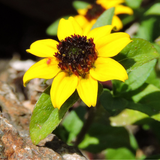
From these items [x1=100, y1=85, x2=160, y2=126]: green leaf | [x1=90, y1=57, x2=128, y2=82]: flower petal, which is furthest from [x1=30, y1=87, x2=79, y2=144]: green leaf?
[x1=100, y1=85, x2=160, y2=126]: green leaf

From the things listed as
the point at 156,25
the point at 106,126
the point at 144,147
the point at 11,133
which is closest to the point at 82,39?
the point at 11,133

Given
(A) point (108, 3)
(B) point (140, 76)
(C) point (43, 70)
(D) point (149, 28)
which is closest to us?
(C) point (43, 70)

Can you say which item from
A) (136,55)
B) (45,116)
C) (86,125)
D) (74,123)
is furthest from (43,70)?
(74,123)

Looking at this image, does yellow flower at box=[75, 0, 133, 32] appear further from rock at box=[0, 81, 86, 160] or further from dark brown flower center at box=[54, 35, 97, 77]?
rock at box=[0, 81, 86, 160]

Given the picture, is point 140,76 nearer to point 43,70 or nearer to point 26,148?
point 43,70

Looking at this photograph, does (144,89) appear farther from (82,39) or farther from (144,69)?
(82,39)
